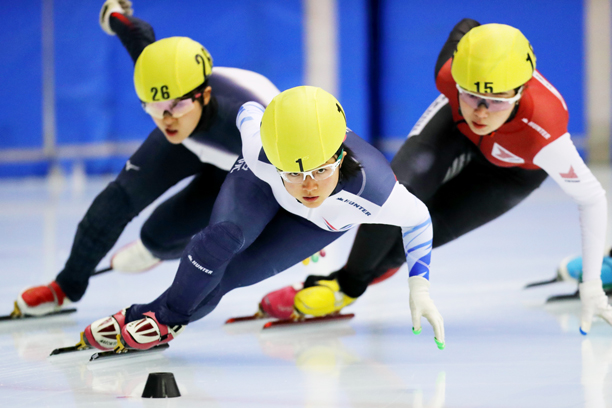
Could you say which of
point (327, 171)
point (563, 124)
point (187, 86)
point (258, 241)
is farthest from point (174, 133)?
point (563, 124)

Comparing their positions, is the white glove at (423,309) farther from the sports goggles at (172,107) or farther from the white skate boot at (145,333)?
the sports goggles at (172,107)

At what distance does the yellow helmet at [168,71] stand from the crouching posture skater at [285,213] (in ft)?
1.50

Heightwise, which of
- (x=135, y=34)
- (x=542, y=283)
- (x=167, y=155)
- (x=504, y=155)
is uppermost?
(x=135, y=34)

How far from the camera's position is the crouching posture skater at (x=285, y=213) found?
253 centimetres

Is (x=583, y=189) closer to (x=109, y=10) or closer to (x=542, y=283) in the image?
(x=542, y=283)

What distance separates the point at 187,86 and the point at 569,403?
2.13 meters

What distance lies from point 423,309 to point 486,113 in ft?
3.07

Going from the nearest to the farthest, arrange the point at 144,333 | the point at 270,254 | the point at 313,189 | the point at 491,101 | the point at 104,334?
the point at 313,189, the point at 144,333, the point at 104,334, the point at 270,254, the point at 491,101

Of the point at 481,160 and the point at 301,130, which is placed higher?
the point at 301,130

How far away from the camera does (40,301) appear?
12.3ft

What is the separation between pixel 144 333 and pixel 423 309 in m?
1.06

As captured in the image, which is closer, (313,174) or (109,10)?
(313,174)

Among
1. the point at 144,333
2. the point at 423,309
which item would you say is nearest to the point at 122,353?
the point at 144,333

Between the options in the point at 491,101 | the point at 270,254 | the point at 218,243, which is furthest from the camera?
the point at 491,101
